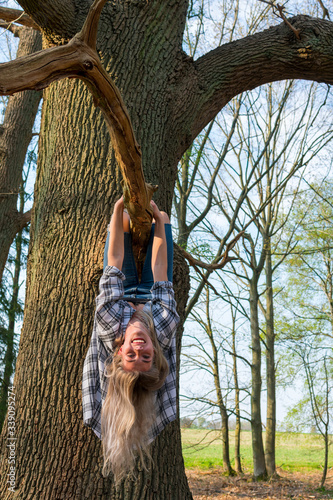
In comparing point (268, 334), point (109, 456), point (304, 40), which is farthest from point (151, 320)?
point (268, 334)

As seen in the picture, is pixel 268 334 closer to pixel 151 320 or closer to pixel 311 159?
pixel 311 159

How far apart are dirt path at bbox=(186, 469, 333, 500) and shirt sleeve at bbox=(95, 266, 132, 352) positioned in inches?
262

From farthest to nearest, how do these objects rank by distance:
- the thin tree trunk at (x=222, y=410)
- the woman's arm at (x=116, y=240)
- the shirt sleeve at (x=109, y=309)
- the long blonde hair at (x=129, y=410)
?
the thin tree trunk at (x=222, y=410), the woman's arm at (x=116, y=240), the shirt sleeve at (x=109, y=309), the long blonde hair at (x=129, y=410)

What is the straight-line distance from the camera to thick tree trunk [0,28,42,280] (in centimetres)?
729

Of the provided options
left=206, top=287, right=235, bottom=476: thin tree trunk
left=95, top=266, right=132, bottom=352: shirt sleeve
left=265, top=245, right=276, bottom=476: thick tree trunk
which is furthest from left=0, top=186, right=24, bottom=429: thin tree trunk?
left=95, top=266, right=132, bottom=352: shirt sleeve

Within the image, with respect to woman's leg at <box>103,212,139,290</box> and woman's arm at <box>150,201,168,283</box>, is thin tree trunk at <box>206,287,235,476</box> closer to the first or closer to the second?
woman's leg at <box>103,212,139,290</box>

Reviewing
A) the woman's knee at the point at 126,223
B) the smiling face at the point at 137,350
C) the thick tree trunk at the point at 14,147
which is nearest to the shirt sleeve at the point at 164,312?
the smiling face at the point at 137,350

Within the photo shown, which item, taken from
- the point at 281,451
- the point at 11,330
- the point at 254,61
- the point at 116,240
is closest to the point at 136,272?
the point at 116,240

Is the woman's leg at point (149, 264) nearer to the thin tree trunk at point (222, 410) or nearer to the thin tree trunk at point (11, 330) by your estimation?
the thin tree trunk at point (11, 330)

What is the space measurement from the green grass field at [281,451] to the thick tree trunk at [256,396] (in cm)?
107

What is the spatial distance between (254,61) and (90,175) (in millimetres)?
2013

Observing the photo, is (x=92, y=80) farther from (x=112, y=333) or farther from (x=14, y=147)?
(x=14, y=147)

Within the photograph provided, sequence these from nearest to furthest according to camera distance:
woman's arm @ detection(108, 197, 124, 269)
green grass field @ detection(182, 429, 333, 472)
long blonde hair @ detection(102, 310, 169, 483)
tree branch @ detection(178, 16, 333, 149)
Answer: long blonde hair @ detection(102, 310, 169, 483) → woman's arm @ detection(108, 197, 124, 269) → tree branch @ detection(178, 16, 333, 149) → green grass field @ detection(182, 429, 333, 472)

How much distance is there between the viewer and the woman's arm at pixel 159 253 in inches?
124
